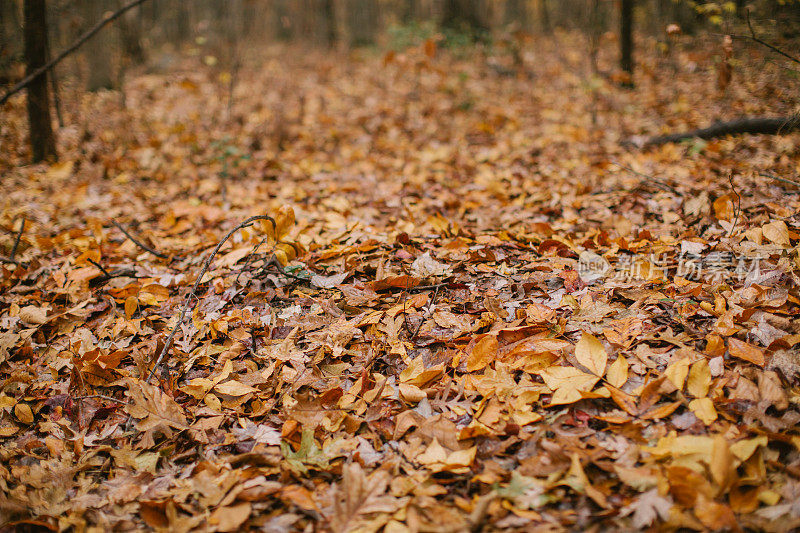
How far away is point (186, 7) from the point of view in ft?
47.0

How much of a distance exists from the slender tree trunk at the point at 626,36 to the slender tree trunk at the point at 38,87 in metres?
7.75

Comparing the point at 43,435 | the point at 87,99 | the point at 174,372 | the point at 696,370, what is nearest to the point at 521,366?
the point at 696,370

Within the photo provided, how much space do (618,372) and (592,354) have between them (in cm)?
11

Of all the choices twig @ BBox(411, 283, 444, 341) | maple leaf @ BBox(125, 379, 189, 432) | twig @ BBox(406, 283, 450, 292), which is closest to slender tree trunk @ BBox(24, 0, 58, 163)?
maple leaf @ BBox(125, 379, 189, 432)

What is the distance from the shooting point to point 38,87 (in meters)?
4.68

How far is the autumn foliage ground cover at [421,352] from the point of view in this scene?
134cm

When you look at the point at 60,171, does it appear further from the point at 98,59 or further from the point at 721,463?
the point at 721,463

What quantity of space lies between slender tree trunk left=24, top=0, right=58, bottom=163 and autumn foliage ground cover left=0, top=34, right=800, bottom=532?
1.06 metres

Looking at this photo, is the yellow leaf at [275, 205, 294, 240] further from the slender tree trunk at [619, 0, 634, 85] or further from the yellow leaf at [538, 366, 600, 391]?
the slender tree trunk at [619, 0, 634, 85]

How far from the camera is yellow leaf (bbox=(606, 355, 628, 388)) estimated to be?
1575 millimetres

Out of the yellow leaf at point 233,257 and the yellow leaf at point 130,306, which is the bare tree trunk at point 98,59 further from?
the yellow leaf at point 130,306

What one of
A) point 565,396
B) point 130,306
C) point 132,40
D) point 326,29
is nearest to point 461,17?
point 326,29

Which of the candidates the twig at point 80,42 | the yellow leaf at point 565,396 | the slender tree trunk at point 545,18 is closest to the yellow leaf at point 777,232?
the yellow leaf at point 565,396

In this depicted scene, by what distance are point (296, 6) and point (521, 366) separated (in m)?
14.9
